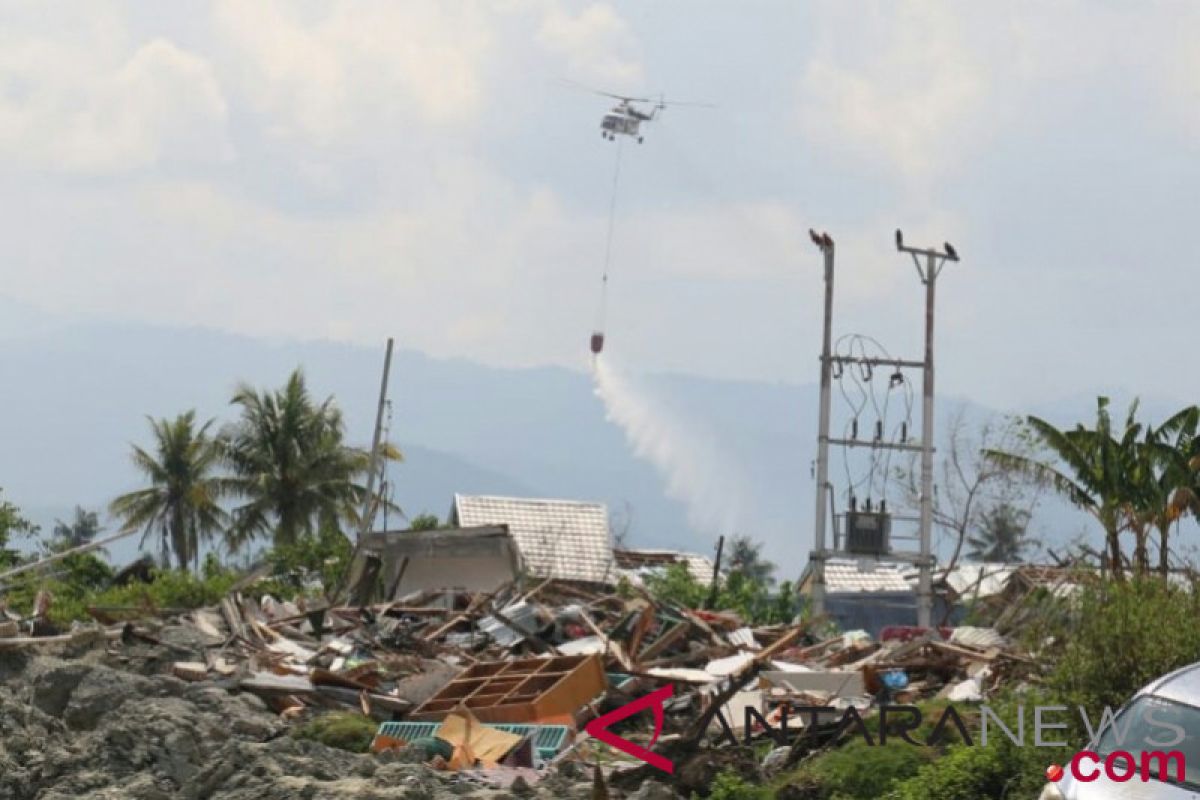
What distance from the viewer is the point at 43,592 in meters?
28.5

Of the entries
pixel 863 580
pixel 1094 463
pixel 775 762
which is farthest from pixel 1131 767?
pixel 863 580

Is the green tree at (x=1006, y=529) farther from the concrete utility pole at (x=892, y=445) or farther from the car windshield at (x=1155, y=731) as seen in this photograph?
the car windshield at (x=1155, y=731)

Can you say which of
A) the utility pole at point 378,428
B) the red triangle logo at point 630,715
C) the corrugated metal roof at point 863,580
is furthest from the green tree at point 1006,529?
the red triangle logo at point 630,715

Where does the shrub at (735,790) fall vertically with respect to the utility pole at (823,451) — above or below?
below

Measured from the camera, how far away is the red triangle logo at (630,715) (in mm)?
17906

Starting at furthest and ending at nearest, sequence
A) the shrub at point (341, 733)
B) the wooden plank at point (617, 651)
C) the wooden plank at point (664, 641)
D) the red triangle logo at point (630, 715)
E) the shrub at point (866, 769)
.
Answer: the wooden plank at point (664, 641) < the wooden plank at point (617, 651) < the shrub at point (341, 733) < the red triangle logo at point (630, 715) < the shrub at point (866, 769)

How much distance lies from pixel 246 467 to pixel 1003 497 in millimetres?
24440

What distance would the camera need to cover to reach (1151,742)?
10766mm

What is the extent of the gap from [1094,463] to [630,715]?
13.9m

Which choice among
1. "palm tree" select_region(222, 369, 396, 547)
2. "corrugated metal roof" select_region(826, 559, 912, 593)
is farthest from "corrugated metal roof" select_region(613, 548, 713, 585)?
"palm tree" select_region(222, 369, 396, 547)

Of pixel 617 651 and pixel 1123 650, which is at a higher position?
pixel 1123 650

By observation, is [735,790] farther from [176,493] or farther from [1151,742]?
[176,493]

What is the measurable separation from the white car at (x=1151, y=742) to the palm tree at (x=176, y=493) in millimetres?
52247

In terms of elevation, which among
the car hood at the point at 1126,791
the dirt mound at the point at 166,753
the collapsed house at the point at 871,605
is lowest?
the dirt mound at the point at 166,753
